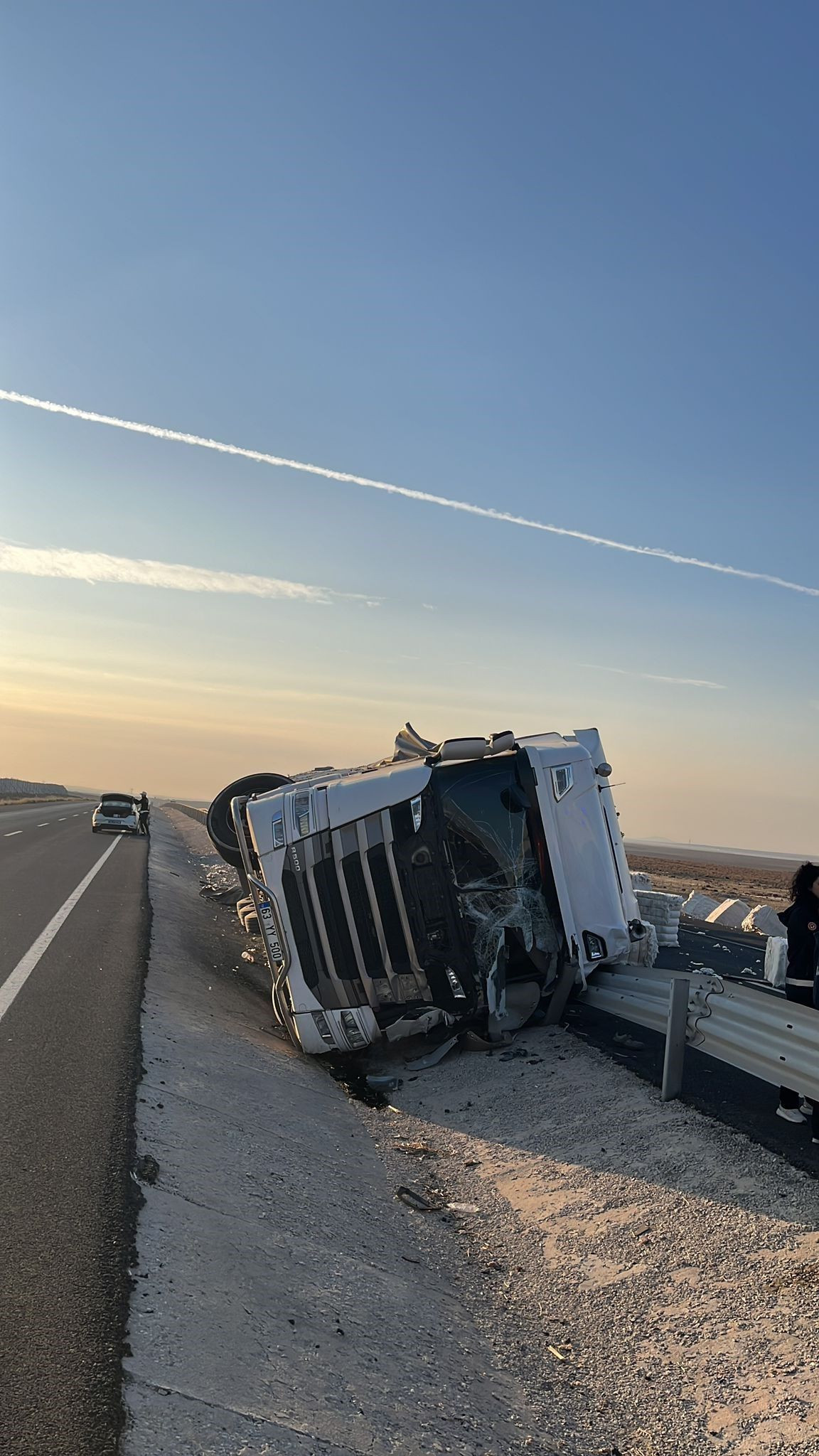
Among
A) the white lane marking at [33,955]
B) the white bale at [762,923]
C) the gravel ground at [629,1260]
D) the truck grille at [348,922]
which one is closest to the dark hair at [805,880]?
the gravel ground at [629,1260]

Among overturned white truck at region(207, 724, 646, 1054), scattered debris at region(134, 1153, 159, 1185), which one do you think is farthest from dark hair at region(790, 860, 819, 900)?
scattered debris at region(134, 1153, 159, 1185)

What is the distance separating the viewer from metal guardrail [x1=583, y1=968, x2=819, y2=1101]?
18.5 feet

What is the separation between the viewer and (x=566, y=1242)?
5461 mm

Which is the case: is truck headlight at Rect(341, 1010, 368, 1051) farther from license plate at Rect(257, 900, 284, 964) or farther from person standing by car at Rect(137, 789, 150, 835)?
person standing by car at Rect(137, 789, 150, 835)

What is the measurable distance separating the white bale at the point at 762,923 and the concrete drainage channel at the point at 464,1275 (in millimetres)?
11715

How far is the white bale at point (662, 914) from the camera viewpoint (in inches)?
550

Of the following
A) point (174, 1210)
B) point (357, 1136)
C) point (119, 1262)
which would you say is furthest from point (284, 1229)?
point (357, 1136)

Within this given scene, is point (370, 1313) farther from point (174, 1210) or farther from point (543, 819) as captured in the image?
point (543, 819)

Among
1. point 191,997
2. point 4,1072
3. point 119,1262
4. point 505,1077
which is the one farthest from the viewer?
point 191,997

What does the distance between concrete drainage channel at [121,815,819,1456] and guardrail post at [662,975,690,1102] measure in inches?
6.7

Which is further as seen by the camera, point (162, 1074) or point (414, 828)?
point (414, 828)

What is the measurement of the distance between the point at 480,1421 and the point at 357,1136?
3.43m

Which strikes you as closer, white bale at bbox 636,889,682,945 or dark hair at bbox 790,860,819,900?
dark hair at bbox 790,860,819,900

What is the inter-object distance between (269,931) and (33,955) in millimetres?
3085
